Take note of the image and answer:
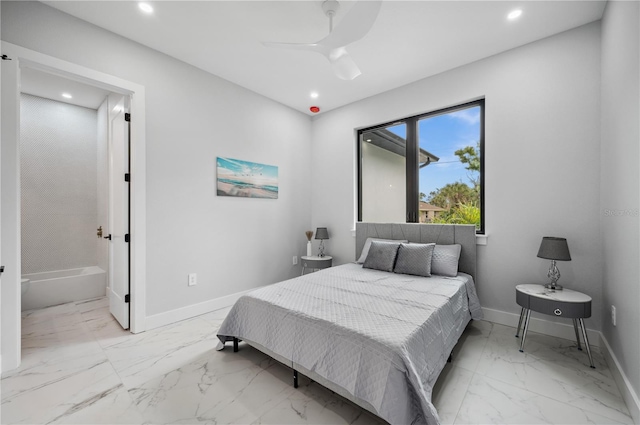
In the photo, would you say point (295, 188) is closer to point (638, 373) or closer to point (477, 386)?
point (477, 386)

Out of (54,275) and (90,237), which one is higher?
(90,237)

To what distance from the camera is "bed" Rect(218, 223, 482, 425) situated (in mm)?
1417

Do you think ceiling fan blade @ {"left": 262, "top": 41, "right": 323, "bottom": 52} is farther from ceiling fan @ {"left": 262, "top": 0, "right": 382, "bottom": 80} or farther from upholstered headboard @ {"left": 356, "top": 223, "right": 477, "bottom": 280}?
upholstered headboard @ {"left": 356, "top": 223, "right": 477, "bottom": 280}

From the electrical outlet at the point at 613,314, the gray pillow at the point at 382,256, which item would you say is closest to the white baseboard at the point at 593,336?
the electrical outlet at the point at 613,314

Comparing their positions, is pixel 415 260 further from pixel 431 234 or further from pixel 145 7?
pixel 145 7

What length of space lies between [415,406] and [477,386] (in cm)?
77

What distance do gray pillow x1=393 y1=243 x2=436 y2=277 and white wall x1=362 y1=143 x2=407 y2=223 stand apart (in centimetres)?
80

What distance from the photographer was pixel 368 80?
349 centimetres

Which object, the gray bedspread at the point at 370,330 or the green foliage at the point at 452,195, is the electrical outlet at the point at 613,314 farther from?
the green foliage at the point at 452,195

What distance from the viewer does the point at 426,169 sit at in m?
3.63

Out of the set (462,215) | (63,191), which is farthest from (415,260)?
(63,191)

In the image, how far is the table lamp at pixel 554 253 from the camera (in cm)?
232

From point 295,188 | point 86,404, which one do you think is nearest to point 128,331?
point 86,404

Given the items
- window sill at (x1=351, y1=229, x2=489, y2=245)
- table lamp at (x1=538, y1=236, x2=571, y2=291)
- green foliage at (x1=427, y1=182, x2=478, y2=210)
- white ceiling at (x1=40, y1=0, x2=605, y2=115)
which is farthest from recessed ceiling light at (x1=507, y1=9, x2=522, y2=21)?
window sill at (x1=351, y1=229, x2=489, y2=245)
